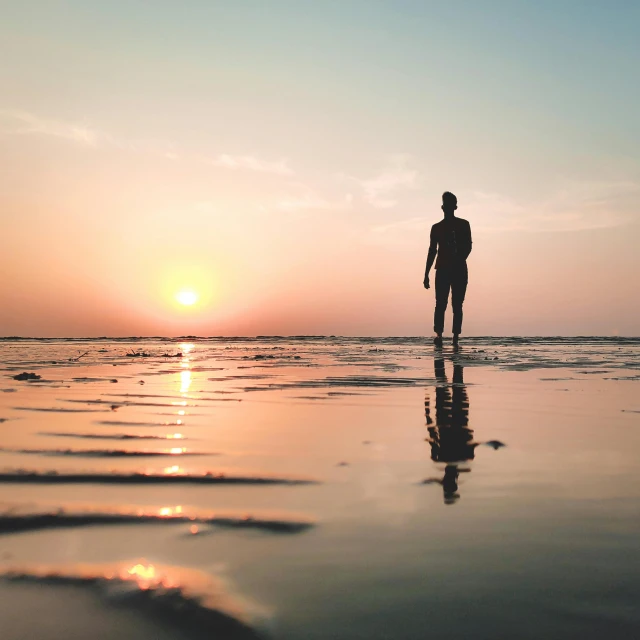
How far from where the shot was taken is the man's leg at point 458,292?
45.0 ft

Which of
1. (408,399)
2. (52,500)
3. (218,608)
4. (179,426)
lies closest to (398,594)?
(218,608)

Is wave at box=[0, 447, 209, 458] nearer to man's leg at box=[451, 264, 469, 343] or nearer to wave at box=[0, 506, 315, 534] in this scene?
wave at box=[0, 506, 315, 534]

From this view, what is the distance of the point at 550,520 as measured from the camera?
1.55 meters

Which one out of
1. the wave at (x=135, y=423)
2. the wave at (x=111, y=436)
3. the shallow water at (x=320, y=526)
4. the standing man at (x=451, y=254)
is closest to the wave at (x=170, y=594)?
the shallow water at (x=320, y=526)

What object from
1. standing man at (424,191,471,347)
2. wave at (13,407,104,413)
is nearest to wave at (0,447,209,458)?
wave at (13,407,104,413)

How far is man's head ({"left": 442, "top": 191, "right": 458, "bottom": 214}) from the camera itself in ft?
44.1

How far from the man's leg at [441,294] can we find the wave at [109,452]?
11.9 m

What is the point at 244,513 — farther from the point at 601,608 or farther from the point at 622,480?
the point at 622,480

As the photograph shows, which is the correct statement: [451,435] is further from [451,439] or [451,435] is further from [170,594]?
[170,594]

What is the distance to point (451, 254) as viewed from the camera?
537 inches

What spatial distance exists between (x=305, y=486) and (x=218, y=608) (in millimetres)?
879

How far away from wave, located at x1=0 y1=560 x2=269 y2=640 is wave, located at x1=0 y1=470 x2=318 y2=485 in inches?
30.1

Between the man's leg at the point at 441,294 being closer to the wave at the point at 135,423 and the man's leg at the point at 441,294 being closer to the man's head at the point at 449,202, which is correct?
the man's head at the point at 449,202

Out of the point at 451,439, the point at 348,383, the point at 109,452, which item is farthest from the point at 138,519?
the point at 348,383
